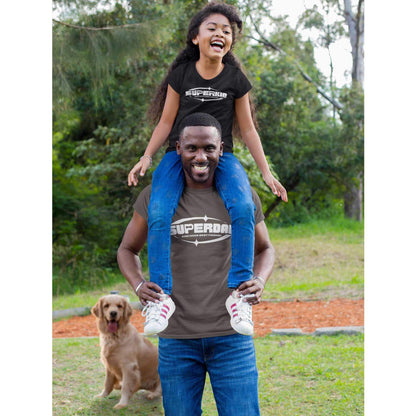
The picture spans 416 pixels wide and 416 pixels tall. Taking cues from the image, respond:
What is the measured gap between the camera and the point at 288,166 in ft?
43.8

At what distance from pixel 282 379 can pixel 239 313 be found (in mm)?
2634

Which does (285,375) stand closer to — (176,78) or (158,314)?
(158,314)

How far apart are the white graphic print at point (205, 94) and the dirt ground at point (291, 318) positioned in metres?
3.97

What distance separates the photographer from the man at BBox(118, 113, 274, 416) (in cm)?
211

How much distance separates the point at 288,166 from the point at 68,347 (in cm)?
879

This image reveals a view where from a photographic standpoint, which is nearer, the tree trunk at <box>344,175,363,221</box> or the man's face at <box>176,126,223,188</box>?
the man's face at <box>176,126,223,188</box>

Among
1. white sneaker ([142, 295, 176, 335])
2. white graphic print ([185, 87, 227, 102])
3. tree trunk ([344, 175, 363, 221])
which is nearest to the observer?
white sneaker ([142, 295, 176, 335])

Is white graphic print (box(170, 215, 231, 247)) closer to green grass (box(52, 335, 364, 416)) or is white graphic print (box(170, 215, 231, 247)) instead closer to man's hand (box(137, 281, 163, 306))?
man's hand (box(137, 281, 163, 306))

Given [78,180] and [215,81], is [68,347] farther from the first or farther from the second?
[78,180]

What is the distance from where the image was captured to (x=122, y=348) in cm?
388

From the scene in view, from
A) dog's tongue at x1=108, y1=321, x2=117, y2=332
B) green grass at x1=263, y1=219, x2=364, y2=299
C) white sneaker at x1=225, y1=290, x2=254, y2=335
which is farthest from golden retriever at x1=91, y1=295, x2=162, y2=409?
green grass at x1=263, y1=219, x2=364, y2=299

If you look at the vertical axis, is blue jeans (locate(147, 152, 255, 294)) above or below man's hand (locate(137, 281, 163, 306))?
above

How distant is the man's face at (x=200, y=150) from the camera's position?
84.7 inches

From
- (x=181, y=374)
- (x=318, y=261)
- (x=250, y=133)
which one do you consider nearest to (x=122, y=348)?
(x=181, y=374)
